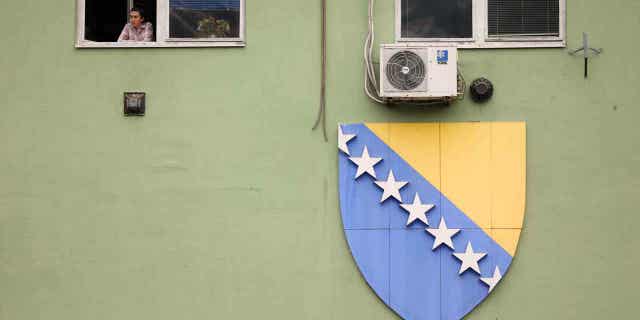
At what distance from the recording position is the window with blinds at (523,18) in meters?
8.53

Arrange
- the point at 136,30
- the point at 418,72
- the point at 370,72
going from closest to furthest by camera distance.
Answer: the point at 418,72 → the point at 370,72 → the point at 136,30

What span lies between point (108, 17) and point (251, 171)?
2211 mm

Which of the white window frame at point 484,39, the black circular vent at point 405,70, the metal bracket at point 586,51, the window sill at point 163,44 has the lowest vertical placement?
the black circular vent at point 405,70

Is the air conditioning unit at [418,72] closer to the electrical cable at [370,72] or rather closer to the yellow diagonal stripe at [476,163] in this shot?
the electrical cable at [370,72]

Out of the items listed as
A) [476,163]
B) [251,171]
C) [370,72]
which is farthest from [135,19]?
[476,163]

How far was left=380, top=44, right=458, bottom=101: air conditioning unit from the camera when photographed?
8.09 metres

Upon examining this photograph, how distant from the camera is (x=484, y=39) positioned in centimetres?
850

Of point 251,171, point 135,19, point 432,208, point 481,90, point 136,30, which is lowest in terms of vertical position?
point 432,208

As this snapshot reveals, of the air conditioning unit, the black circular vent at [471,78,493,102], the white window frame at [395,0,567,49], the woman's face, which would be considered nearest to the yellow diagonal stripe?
the black circular vent at [471,78,493,102]

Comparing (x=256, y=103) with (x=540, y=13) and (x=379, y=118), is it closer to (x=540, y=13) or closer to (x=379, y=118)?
(x=379, y=118)

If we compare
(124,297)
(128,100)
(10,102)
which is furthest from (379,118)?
(10,102)

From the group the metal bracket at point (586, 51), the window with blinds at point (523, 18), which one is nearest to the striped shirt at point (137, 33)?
the window with blinds at point (523, 18)

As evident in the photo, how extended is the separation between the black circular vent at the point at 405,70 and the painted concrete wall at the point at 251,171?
0.40 m

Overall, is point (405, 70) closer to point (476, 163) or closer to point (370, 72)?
point (370, 72)
